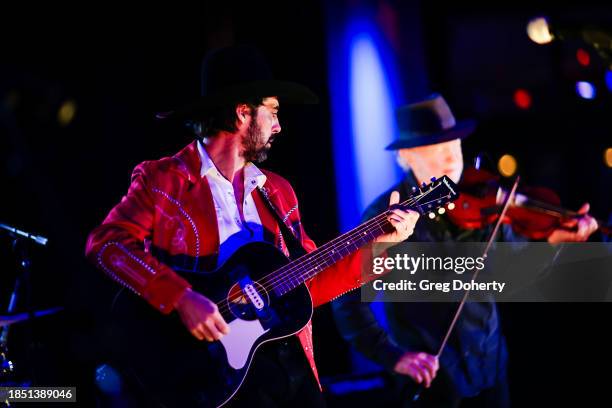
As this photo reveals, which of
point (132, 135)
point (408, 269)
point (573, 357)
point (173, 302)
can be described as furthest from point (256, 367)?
point (573, 357)

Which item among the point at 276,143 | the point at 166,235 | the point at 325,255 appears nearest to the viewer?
the point at 166,235

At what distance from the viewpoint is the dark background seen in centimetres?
373

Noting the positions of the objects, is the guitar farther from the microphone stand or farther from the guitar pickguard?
the microphone stand

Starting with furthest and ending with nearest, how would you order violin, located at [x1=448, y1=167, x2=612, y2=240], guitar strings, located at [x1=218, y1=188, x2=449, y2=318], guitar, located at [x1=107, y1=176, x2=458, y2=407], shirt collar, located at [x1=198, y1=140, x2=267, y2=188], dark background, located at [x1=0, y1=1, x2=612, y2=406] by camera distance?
1. dark background, located at [x1=0, y1=1, x2=612, y2=406]
2. violin, located at [x1=448, y1=167, x2=612, y2=240]
3. shirt collar, located at [x1=198, y1=140, x2=267, y2=188]
4. guitar strings, located at [x1=218, y1=188, x2=449, y2=318]
5. guitar, located at [x1=107, y1=176, x2=458, y2=407]

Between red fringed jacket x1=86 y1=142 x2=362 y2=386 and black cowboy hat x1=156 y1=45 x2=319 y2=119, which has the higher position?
black cowboy hat x1=156 y1=45 x2=319 y2=119

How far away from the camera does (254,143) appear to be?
2947 mm

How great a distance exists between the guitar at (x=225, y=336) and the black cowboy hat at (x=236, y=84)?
26.5 inches

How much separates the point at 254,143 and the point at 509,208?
1.57 m

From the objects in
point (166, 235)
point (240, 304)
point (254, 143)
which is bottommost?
point (240, 304)

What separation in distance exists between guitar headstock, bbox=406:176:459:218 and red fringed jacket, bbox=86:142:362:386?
1.30ft

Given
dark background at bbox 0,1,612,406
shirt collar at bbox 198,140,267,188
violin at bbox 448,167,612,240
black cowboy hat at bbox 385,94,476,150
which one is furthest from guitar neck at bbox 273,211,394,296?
dark background at bbox 0,1,612,406

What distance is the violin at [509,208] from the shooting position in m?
3.63

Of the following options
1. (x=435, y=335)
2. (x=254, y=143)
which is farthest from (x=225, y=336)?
(x=435, y=335)

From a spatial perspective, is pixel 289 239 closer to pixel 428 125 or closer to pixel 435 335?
pixel 435 335
